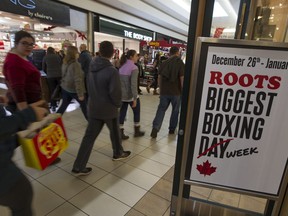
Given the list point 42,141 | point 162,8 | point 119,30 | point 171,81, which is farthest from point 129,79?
point 162,8

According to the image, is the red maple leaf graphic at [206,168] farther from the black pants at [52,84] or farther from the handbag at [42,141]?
the black pants at [52,84]

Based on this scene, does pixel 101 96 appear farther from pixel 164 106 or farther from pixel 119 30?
pixel 119 30

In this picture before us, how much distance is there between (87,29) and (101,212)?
22.0 ft

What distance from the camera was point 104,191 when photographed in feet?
6.96

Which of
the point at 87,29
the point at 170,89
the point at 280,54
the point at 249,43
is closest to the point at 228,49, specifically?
the point at 249,43

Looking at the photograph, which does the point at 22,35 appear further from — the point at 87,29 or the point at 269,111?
the point at 87,29

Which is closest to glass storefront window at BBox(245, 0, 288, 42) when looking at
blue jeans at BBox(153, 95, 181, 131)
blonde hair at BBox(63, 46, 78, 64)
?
blue jeans at BBox(153, 95, 181, 131)

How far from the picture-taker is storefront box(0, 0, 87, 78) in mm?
4957

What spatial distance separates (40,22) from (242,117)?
620cm

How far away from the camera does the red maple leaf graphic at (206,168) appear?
4.21 feet

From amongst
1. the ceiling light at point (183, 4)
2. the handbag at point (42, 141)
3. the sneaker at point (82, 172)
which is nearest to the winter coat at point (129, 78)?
the sneaker at point (82, 172)

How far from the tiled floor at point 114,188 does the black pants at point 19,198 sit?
67 centimetres

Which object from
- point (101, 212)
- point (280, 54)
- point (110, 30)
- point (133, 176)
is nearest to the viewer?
point (280, 54)

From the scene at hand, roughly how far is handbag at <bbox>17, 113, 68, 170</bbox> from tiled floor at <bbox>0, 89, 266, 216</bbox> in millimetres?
721
